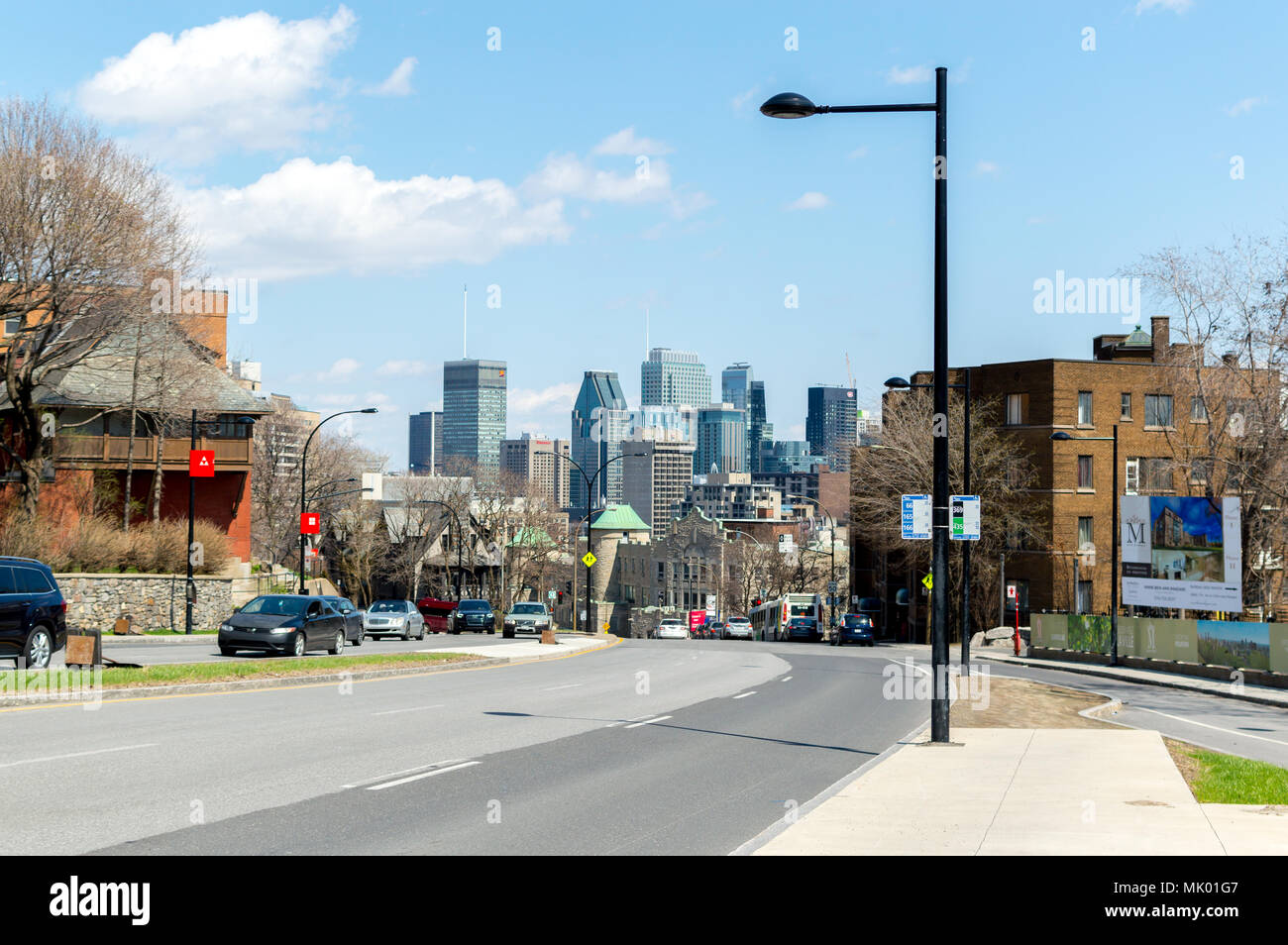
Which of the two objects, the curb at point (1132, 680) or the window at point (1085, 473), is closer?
the curb at point (1132, 680)

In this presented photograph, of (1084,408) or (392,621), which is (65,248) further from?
(1084,408)

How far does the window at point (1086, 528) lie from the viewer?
6719 cm

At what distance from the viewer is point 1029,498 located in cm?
6756

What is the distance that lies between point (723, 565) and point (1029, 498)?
270 ft

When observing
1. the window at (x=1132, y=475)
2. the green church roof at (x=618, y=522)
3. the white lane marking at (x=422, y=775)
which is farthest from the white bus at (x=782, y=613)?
the green church roof at (x=618, y=522)

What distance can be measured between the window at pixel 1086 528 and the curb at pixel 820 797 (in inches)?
2096

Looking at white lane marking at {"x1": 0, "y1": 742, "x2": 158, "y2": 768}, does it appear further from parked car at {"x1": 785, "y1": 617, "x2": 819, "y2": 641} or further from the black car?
parked car at {"x1": 785, "y1": 617, "x2": 819, "y2": 641}

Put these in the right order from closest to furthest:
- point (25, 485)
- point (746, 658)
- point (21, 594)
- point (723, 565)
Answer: point (21, 594)
point (746, 658)
point (25, 485)
point (723, 565)

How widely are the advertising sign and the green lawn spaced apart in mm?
24652

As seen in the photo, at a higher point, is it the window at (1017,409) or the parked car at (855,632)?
the window at (1017,409)

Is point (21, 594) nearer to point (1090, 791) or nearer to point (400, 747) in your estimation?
point (400, 747)

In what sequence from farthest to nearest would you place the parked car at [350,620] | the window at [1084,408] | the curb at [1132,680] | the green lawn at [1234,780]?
the window at [1084,408], the parked car at [350,620], the curb at [1132,680], the green lawn at [1234,780]

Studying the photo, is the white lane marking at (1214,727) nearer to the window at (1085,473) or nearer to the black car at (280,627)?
the black car at (280,627)
